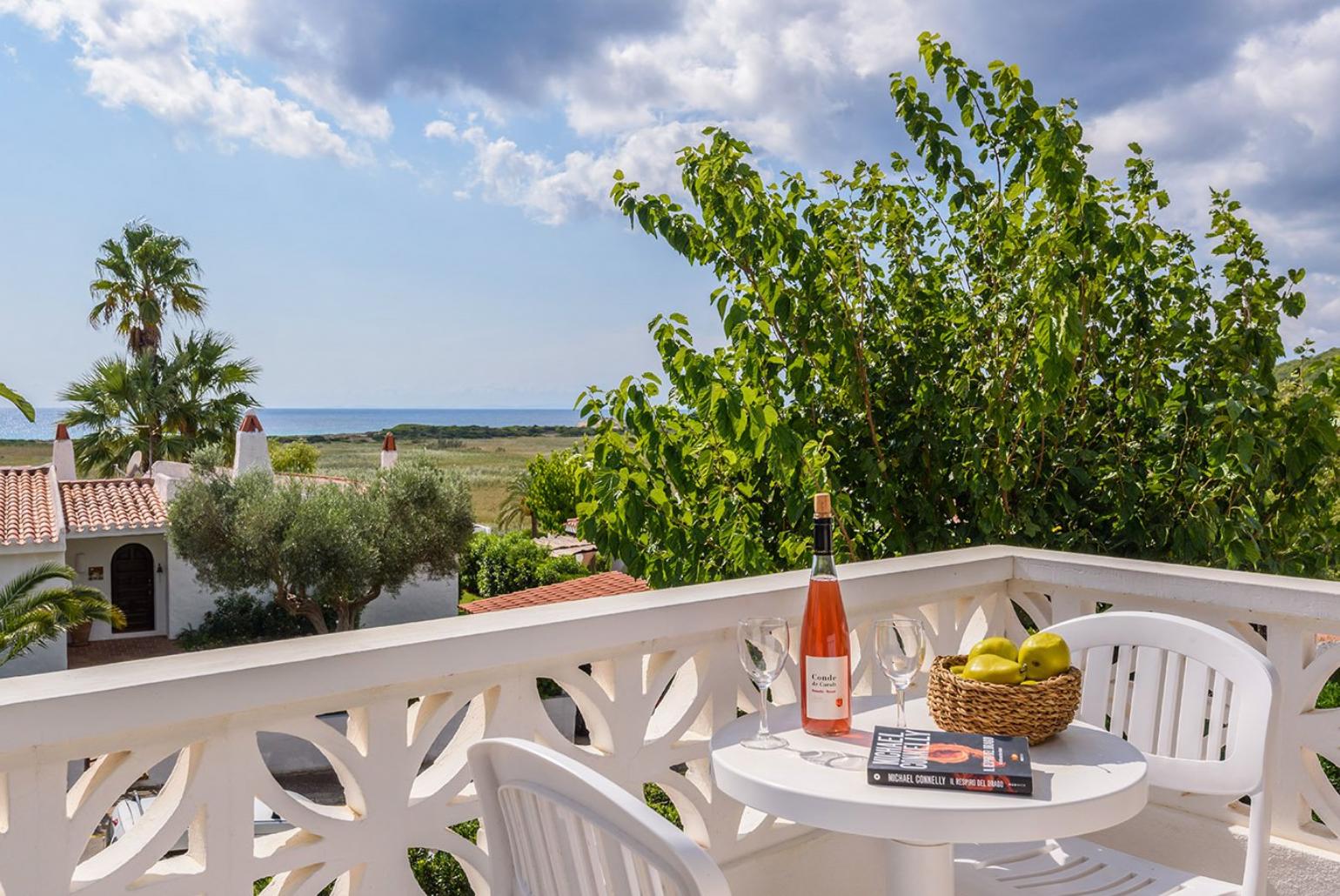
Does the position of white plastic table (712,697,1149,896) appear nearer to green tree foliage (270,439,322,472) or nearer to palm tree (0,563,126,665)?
palm tree (0,563,126,665)

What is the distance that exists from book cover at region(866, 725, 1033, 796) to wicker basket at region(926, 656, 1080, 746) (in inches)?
1.0

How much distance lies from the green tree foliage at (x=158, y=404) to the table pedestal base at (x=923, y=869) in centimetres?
2290

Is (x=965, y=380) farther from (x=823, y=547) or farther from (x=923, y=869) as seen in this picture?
(x=923, y=869)

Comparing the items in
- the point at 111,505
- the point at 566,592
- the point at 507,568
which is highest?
the point at 111,505

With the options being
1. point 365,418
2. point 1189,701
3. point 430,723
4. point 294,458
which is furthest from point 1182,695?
point 365,418

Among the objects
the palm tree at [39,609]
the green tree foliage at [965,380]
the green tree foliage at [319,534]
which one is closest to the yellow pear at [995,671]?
the green tree foliage at [965,380]

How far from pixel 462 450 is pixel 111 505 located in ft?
88.9

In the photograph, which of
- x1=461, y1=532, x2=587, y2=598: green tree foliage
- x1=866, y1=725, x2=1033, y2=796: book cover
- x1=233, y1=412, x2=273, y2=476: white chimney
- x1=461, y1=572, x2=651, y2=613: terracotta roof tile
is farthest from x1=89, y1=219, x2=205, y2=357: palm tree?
x1=866, y1=725, x2=1033, y2=796: book cover

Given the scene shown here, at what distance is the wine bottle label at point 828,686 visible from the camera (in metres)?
1.33

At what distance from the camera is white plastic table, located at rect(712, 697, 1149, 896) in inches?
41.9

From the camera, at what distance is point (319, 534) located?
18359 millimetres

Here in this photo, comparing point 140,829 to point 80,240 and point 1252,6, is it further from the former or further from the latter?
point 80,240

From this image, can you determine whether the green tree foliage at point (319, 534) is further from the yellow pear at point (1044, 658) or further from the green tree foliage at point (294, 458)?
the yellow pear at point (1044, 658)

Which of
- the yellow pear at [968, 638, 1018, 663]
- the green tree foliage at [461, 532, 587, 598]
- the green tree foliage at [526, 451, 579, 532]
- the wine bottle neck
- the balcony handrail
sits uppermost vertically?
the wine bottle neck
